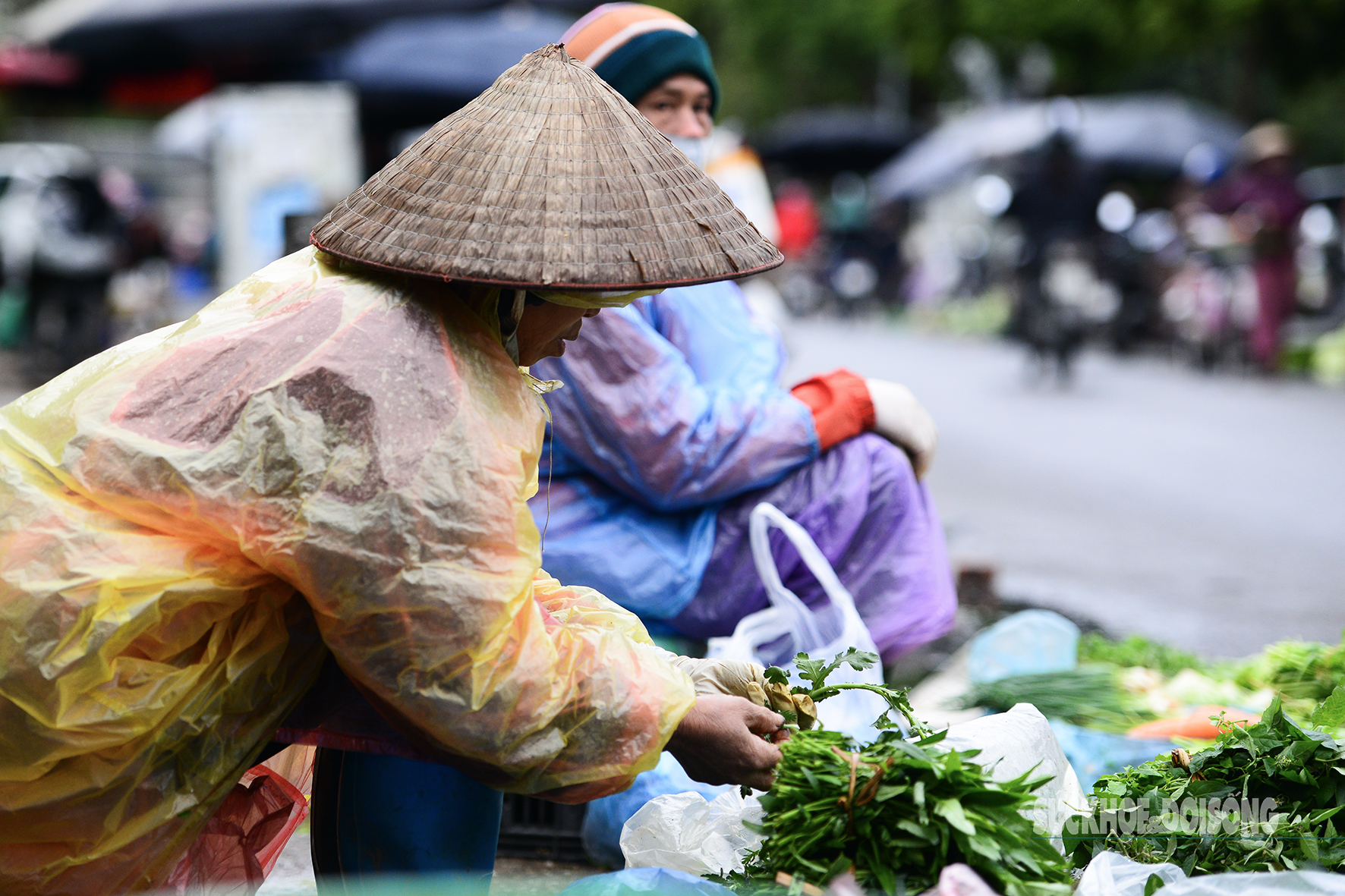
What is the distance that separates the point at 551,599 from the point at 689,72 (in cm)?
164

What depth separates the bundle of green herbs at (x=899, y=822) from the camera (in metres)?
1.62

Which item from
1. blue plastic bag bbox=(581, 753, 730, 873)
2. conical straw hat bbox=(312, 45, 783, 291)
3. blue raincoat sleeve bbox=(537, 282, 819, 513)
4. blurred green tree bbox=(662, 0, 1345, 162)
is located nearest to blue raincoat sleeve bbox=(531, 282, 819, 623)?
blue raincoat sleeve bbox=(537, 282, 819, 513)

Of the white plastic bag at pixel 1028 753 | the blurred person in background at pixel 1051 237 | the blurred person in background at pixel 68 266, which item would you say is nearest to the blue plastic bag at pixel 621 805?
the white plastic bag at pixel 1028 753

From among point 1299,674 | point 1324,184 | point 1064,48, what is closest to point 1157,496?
point 1299,674

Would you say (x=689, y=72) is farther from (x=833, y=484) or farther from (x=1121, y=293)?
(x=1121, y=293)

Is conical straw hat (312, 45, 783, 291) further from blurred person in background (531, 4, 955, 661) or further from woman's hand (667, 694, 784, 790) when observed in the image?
blurred person in background (531, 4, 955, 661)

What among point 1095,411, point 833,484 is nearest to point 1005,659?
point 833,484

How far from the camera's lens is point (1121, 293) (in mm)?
13438

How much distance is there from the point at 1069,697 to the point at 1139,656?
62 cm

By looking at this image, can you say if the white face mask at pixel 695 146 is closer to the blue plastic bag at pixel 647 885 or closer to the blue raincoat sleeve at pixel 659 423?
the blue raincoat sleeve at pixel 659 423

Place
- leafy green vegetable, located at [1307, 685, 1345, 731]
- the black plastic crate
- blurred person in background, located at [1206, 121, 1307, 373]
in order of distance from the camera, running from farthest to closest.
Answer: blurred person in background, located at [1206, 121, 1307, 373]
the black plastic crate
leafy green vegetable, located at [1307, 685, 1345, 731]

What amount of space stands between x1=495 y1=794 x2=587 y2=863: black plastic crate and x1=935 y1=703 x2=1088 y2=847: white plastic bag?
2.99ft

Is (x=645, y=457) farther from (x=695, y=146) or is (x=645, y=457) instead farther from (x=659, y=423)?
(x=695, y=146)

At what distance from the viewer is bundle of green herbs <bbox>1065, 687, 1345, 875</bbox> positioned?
5.86 ft
